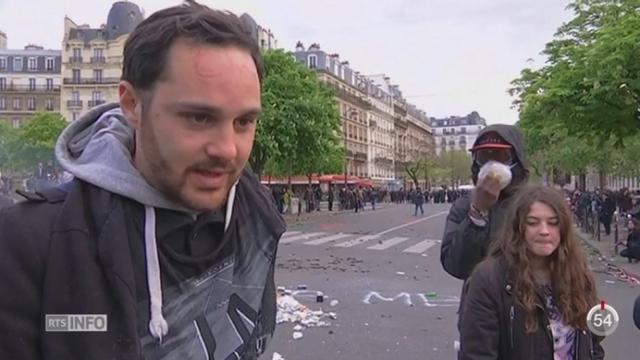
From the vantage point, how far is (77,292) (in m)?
1.13

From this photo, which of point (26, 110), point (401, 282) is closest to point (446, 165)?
point (26, 110)

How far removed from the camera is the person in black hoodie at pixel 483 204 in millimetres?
3150

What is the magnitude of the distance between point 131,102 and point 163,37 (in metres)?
0.14

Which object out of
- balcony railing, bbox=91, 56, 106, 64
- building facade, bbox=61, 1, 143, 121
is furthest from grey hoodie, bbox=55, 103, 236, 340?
balcony railing, bbox=91, 56, 106, 64

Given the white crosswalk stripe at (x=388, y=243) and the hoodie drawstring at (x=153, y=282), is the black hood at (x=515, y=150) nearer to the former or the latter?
the hoodie drawstring at (x=153, y=282)

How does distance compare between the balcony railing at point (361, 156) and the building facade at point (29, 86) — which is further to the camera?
the balcony railing at point (361, 156)

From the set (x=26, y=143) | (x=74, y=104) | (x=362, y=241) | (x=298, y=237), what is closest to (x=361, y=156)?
(x=74, y=104)

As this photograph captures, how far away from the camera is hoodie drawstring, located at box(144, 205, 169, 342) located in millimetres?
1267

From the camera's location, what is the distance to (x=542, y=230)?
3.02m

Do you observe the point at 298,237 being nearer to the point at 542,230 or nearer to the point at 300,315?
the point at 300,315

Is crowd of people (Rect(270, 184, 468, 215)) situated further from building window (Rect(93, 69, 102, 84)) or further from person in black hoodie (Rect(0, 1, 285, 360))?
building window (Rect(93, 69, 102, 84))

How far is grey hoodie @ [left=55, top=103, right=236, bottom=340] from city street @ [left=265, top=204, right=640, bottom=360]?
18.8ft

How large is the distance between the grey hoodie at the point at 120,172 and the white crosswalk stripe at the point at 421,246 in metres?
18.6

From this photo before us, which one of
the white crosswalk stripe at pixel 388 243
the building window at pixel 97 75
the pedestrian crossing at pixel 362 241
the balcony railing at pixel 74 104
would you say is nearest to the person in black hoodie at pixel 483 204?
the pedestrian crossing at pixel 362 241
